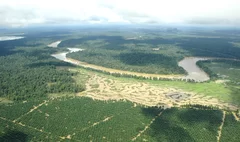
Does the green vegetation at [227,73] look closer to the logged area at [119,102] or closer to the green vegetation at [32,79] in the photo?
the logged area at [119,102]

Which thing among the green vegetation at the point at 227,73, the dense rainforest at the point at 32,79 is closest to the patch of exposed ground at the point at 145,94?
the dense rainforest at the point at 32,79

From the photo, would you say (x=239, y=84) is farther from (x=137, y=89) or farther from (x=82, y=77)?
(x=82, y=77)

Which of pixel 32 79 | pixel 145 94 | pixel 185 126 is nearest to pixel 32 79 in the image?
pixel 32 79

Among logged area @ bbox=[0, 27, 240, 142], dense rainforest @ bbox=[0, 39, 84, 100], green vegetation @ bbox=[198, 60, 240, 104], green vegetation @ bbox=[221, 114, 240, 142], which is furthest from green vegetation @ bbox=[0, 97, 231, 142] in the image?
green vegetation @ bbox=[198, 60, 240, 104]

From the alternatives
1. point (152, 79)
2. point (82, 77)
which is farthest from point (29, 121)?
point (152, 79)

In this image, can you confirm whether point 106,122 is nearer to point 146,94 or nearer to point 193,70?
point 146,94
